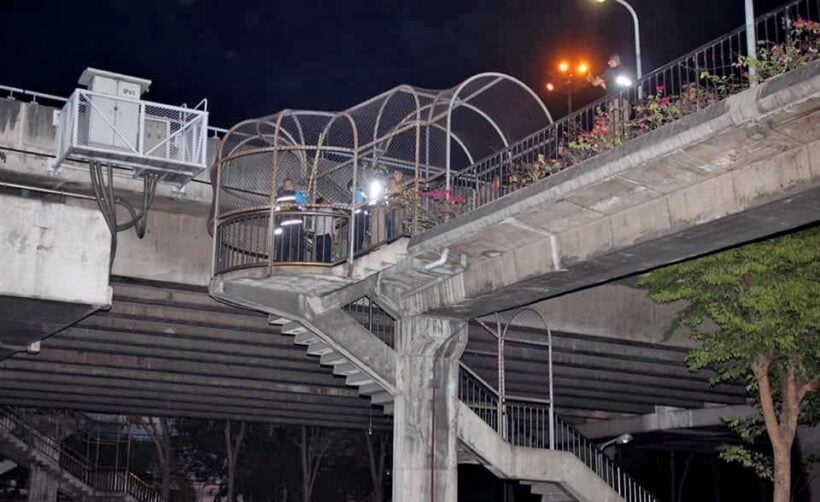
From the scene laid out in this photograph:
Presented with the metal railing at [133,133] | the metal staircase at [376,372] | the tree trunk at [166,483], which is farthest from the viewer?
the tree trunk at [166,483]

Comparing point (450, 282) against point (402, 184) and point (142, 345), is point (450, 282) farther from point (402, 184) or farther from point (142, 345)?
point (142, 345)

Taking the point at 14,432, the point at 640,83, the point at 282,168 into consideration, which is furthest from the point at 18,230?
the point at 14,432

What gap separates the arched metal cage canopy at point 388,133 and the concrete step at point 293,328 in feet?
9.05

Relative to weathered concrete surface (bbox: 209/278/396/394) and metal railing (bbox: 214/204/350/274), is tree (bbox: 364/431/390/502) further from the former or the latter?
metal railing (bbox: 214/204/350/274)

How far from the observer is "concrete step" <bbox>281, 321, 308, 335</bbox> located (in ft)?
68.5

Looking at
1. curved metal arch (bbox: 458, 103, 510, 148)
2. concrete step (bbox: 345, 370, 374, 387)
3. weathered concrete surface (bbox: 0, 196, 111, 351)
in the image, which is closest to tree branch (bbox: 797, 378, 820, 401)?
curved metal arch (bbox: 458, 103, 510, 148)

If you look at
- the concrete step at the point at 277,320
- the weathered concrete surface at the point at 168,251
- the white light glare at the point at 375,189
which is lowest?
the concrete step at the point at 277,320

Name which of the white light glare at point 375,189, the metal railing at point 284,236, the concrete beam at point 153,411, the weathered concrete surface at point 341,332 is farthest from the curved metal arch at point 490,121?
the concrete beam at point 153,411

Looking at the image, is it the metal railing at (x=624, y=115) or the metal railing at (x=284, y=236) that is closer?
the metal railing at (x=624, y=115)

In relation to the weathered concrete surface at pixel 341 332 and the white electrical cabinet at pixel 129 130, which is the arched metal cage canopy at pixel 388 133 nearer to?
the white electrical cabinet at pixel 129 130

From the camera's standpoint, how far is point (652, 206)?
1456 cm

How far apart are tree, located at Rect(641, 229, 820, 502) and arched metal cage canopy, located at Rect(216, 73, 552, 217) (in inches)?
171

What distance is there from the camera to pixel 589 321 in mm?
24719

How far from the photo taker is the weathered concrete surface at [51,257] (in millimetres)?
16250
